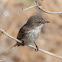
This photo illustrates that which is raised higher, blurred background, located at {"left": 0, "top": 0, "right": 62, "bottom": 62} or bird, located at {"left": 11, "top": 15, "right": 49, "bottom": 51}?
bird, located at {"left": 11, "top": 15, "right": 49, "bottom": 51}

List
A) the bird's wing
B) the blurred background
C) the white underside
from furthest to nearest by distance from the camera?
the blurred background < the bird's wing < the white underside

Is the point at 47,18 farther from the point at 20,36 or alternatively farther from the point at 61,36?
the point at 20,36

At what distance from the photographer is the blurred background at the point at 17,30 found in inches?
435

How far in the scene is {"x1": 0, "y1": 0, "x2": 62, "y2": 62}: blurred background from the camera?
11.0 metres

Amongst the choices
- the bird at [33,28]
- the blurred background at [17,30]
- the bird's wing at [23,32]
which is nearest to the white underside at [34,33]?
the bird at [33,28]

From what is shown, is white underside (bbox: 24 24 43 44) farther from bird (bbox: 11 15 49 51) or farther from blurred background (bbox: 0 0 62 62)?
blurred background (bbox: 0 0 62 62)

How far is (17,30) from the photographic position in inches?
460

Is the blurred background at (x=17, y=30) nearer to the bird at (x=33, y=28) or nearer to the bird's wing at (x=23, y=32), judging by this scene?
the bird's wing at (x=23, y=32)

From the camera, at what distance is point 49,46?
11664 mm

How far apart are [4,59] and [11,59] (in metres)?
0.25

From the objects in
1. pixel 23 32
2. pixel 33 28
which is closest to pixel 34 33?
pixel 33 28

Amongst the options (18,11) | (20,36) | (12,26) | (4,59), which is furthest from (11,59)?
(20,36)

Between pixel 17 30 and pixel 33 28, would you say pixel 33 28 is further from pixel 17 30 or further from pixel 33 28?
pixel 17 30

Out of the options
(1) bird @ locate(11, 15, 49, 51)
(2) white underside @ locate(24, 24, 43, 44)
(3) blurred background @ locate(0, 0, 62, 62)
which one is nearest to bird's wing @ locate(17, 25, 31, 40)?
(1) bird @ locate(11, 15, 49, 51)
